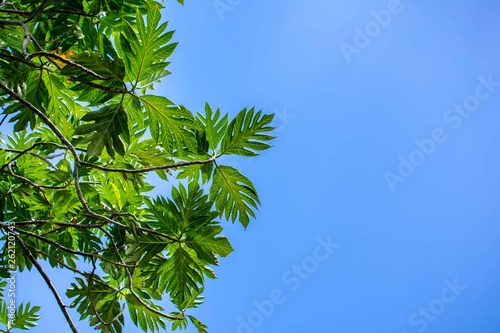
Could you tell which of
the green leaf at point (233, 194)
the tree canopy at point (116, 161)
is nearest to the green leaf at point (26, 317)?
the tree canopy at point (116, 161)

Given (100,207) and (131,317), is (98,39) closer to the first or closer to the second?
(100,207)

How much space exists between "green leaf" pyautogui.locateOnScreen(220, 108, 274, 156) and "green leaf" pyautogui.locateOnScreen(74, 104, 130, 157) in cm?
49

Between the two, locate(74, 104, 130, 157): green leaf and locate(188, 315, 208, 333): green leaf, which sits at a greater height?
locate(74, 104, 130, 157): green leaf

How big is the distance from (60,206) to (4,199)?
398 mm

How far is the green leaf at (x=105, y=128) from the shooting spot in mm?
1847

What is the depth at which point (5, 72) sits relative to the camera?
223 cm

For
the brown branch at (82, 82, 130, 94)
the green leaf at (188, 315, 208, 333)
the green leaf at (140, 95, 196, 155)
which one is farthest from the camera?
the green leaf at (188, 315, 208, 333)

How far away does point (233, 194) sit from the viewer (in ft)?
7.47

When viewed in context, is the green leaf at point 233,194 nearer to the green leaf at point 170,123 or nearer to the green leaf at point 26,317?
the green leaf at point 170,123

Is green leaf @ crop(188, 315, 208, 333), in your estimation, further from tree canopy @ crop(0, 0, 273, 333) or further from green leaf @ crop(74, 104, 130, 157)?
green leaf @ crop(74, 104, 130, 157)

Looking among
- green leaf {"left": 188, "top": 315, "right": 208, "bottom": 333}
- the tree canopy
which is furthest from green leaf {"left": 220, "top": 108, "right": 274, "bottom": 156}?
green leaf {"left": 188, "top": 315, "right": 208, "bottom": 333}

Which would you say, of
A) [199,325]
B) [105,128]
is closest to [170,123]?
[105,128]

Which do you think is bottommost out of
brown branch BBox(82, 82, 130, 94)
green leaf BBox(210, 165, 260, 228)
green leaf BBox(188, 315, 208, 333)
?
green leaf BBox(188, 315, 208, 333)

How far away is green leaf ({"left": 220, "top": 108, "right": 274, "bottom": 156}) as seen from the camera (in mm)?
2199
